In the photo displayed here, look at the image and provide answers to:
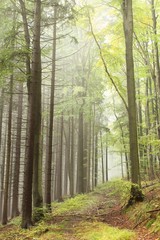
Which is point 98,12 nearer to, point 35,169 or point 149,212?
point 35,169

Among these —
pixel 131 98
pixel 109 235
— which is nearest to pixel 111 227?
pixel 109 235

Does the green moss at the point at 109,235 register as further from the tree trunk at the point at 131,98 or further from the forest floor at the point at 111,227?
Answer: the tree trunk at the point at 131,98

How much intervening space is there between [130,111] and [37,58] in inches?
149

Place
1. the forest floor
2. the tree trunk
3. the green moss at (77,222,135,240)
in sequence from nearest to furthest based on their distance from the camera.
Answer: the green moss at (77,222,135,240), the forest floor, the tree trunk

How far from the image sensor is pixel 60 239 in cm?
617

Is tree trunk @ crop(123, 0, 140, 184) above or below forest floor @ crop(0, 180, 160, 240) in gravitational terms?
above

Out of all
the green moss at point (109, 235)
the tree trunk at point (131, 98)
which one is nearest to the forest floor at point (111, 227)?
the green moss at point (109, 235)

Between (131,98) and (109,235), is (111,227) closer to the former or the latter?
(109,235)

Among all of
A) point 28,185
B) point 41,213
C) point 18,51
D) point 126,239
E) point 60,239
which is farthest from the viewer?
point 41,213

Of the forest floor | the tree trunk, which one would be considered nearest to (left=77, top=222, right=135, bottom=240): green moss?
the forest floor

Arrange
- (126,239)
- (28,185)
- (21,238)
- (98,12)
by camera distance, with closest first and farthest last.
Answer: (126,239), (21,238), (28,185), (98,12)

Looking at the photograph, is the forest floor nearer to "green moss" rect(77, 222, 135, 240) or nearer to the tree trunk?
"green moss" rect(77, 222, 135, 240)

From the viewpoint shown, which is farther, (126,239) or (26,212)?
(26,212)

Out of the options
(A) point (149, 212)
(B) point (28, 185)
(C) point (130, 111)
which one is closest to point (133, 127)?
(C) point (130, 111)
